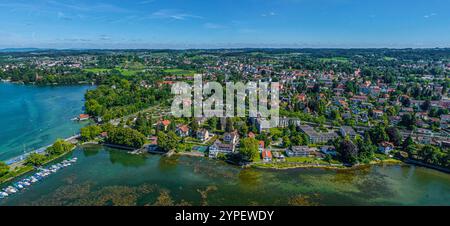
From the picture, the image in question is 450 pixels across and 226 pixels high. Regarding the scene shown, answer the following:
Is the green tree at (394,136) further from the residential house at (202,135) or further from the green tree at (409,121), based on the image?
the residential house at (202,135)

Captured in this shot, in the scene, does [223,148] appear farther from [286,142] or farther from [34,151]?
[34,151]

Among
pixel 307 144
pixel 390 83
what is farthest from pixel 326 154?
pixel 390 83

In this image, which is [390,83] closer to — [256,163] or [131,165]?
[256,163]

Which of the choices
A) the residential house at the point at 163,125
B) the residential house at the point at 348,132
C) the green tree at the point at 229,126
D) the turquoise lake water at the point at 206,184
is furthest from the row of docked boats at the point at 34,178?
the residential house at the point at 348,132

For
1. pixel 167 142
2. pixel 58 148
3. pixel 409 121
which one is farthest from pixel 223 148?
pixel 409 121

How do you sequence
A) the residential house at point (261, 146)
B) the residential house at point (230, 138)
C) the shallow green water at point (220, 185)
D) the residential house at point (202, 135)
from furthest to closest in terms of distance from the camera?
1. the residential house at point (202, 135)
2. the residential house at point (230, 138)
3. the residential house at point (261, 146)
4. the shallow green water at point (220, 185)
